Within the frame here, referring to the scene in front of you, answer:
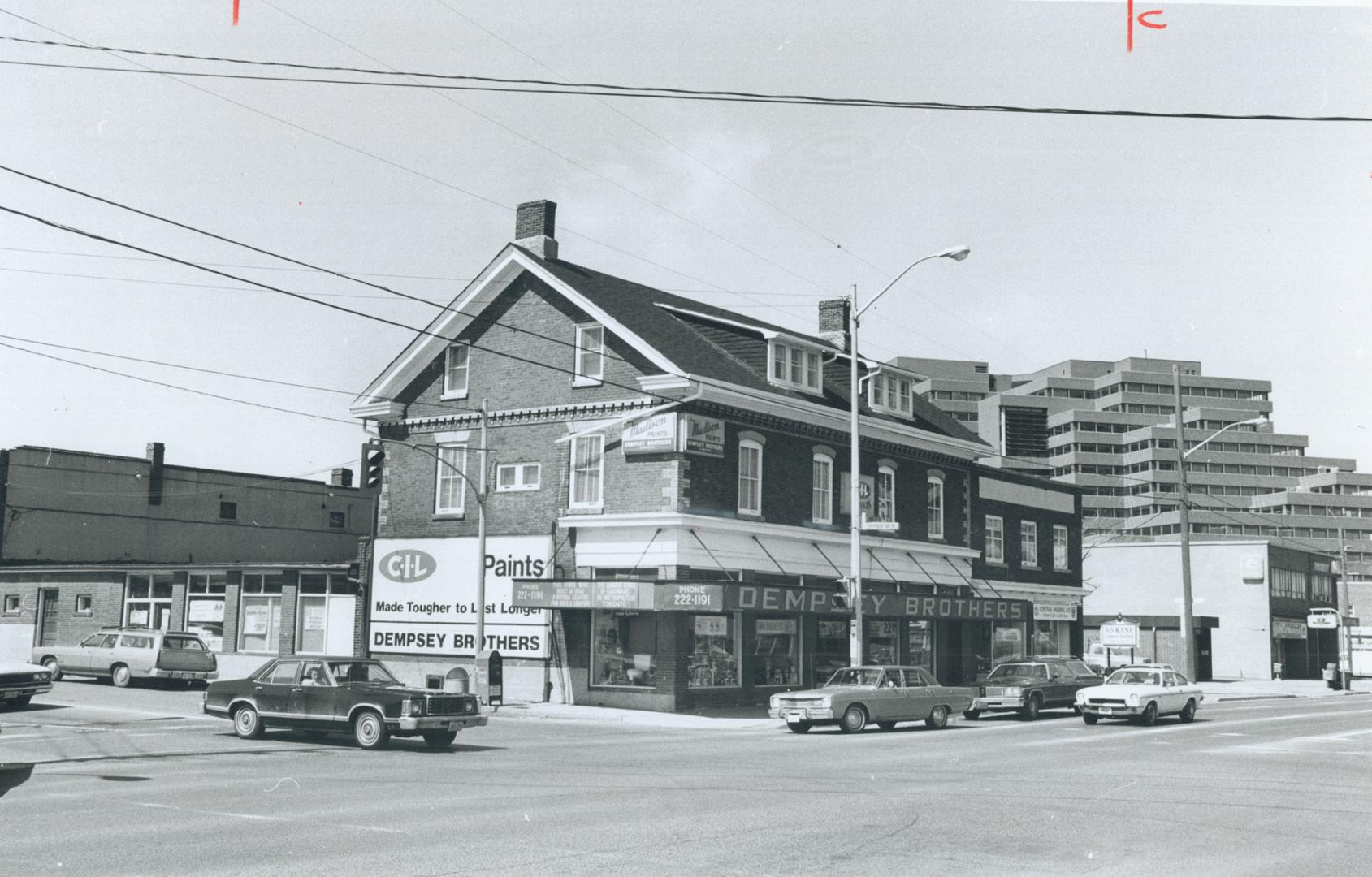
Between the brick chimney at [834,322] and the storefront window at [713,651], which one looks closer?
the storefront window at [713,651]

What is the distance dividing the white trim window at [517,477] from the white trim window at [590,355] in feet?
8.61

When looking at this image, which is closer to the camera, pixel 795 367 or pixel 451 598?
pixel 451 598

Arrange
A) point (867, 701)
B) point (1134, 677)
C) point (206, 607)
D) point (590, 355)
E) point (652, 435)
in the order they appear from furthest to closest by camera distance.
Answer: point (206, 607)
point (590, 355)
point (652, 435)
point (1134, 677)
point (867, 701)

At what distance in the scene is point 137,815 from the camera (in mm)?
12430

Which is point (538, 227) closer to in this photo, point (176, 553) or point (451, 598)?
point (451, 598)

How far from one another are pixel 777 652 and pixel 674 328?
9.46 metres

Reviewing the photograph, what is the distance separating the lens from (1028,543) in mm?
47844

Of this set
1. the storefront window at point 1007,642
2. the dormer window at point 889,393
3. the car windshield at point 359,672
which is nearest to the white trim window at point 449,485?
the dormer window at point 889,393

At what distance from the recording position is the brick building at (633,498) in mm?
32094

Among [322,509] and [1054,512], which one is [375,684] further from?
[322,509]

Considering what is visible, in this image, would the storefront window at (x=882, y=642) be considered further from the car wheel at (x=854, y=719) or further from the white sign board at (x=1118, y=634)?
A: the car wheel at (x=854, y=719)

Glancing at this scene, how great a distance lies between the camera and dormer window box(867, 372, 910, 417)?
4025 cm

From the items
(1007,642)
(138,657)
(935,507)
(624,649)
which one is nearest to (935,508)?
(935,507)

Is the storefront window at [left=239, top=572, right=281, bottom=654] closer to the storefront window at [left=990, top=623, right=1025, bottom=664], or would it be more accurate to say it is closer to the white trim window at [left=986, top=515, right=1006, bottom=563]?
the white trim window at [left=986, top=515, right=1006, bottom=563]
